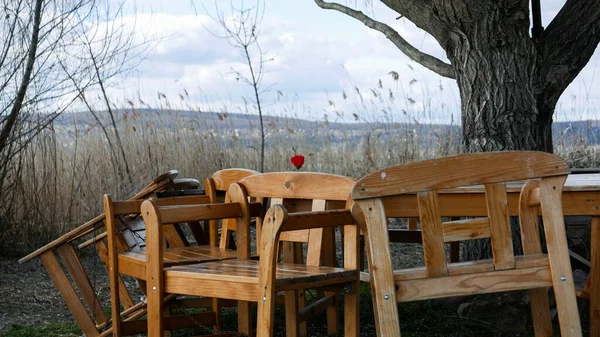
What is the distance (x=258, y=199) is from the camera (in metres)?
3.57

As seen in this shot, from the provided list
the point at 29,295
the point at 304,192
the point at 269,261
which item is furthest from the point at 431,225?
the point at 29,295

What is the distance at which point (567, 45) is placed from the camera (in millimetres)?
4605

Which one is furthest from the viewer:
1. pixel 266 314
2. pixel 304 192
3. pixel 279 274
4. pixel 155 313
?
pixel 304 192

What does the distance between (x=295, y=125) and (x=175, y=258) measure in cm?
579

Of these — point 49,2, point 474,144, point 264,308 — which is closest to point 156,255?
point 264,308

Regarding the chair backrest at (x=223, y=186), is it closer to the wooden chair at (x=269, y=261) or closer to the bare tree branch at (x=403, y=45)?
the wooden chair at (x=269, y=261)

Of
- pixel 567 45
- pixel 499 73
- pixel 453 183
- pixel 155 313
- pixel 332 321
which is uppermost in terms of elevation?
pixel 567 45

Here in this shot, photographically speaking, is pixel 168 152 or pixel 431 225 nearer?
pixel 431 225

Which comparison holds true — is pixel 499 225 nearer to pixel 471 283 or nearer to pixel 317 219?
pixel 471 283

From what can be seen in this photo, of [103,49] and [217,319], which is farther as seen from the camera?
[103,49]

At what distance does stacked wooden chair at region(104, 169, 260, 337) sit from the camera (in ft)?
11.0

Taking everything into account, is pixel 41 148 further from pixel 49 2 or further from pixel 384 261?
pixel 384 261

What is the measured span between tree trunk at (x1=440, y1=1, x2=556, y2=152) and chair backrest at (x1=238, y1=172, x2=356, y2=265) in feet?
4.12

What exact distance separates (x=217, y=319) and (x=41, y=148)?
12.3ft
